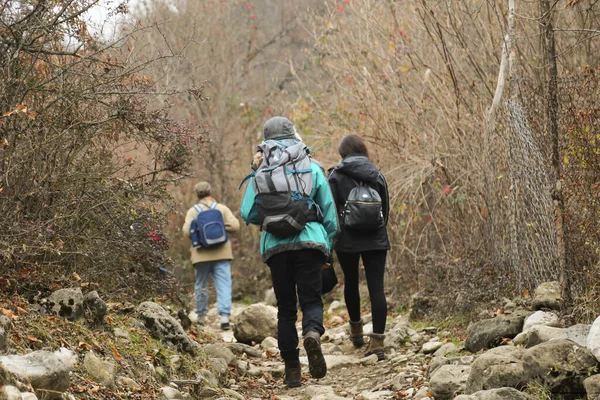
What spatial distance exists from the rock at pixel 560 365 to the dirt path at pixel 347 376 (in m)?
1.09

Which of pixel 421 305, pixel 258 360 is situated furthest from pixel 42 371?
pixel 421 305

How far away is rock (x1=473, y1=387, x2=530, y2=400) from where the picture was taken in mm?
4730

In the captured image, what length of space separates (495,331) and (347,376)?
4.35 feet

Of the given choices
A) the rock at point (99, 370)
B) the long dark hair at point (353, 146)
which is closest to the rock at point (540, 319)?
the long dark hair at point (353, 146)

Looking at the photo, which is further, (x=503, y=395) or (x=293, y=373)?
(x=293, y=373)

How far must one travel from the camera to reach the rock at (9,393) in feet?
11.9

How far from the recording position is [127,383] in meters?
5.21

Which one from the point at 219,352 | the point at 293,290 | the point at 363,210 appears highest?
the point at 363,210

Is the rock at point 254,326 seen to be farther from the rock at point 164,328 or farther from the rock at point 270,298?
the rock at point 270,298

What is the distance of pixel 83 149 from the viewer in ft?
21.8

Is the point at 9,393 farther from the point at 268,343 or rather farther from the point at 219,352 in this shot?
the point at 268,343

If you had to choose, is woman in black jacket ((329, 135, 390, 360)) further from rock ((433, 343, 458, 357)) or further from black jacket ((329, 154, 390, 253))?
rock ((433, 343, 458, 357))

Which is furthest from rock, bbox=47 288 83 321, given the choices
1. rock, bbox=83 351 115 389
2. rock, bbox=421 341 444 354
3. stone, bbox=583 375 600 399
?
stone, bbox=583 375 600 399

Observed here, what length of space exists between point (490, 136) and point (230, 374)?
3659 millimetres
